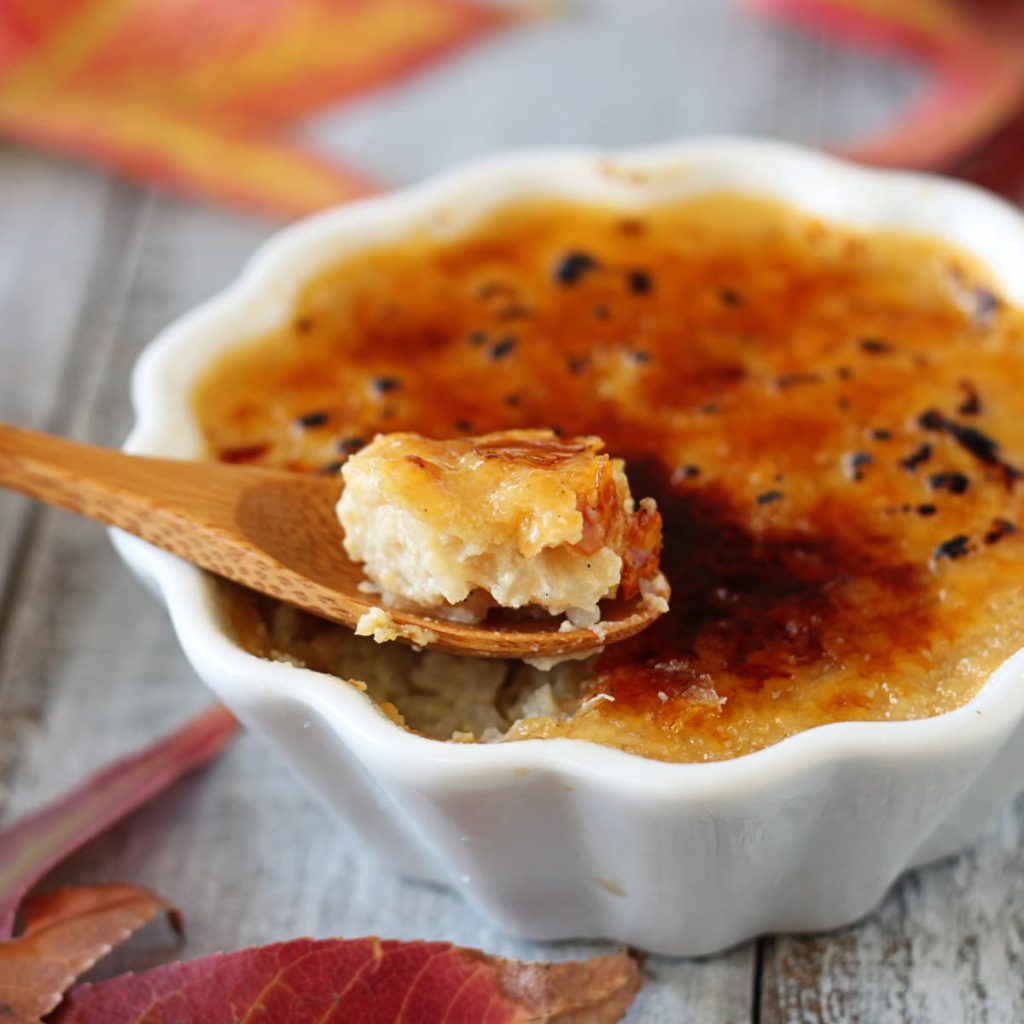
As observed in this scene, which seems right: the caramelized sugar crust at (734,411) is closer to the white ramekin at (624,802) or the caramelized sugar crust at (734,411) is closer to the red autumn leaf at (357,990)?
the white ramekin at (624,802)

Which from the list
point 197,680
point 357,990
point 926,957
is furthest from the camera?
point 197,680

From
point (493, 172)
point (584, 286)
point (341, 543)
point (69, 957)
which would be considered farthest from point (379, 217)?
point (69, 957)

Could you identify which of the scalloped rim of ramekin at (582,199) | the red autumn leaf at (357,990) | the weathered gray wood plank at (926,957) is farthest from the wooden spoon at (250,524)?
the weathered gray wood plank at (926,957)

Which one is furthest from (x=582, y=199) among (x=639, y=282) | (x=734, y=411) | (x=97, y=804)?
(x=97, y=804)

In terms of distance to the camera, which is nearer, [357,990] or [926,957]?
[357,990]

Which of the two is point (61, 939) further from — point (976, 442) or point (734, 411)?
point (976, 442)

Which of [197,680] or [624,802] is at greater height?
[624,802]
